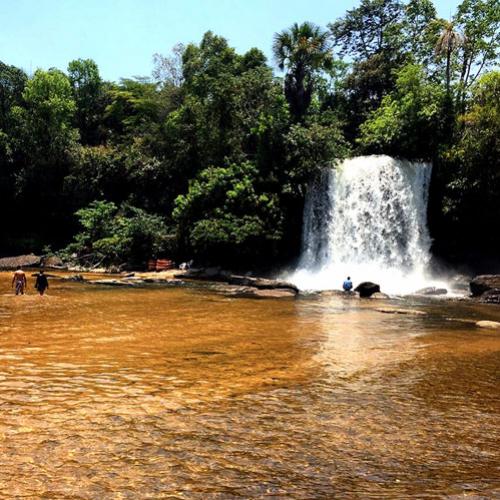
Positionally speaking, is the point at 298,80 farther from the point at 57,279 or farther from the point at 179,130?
the point at 57,279

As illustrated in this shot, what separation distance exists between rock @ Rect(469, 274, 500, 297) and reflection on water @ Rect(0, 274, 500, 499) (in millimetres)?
10405

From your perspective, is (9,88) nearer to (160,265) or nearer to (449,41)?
(160,265)

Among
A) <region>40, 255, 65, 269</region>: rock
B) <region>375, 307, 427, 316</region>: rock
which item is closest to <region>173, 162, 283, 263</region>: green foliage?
<region>40, 255, 65, 269</region>: rock

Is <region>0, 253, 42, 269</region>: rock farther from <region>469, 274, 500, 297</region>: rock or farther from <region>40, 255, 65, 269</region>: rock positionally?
<region>469, 274, 500, 297</region>: rock

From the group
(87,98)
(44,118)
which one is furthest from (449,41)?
(87,98)

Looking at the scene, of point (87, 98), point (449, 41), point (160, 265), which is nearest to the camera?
point (449, 41)

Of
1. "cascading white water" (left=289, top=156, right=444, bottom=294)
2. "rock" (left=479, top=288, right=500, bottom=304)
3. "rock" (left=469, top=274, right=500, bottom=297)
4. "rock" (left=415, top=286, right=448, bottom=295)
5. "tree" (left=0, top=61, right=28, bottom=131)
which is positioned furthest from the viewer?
"tree" (left=0, top=61, right=28, bottom=131)

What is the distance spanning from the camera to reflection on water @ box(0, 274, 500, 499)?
15.3 feet

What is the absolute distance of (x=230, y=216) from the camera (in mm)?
31891

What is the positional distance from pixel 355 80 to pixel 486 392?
143ft

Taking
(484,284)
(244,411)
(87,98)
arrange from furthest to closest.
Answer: (87,98) → (484,284) → (244,411)

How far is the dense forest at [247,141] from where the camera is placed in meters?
31.3

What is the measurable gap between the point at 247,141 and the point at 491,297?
21.8 m

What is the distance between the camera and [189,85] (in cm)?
4738
